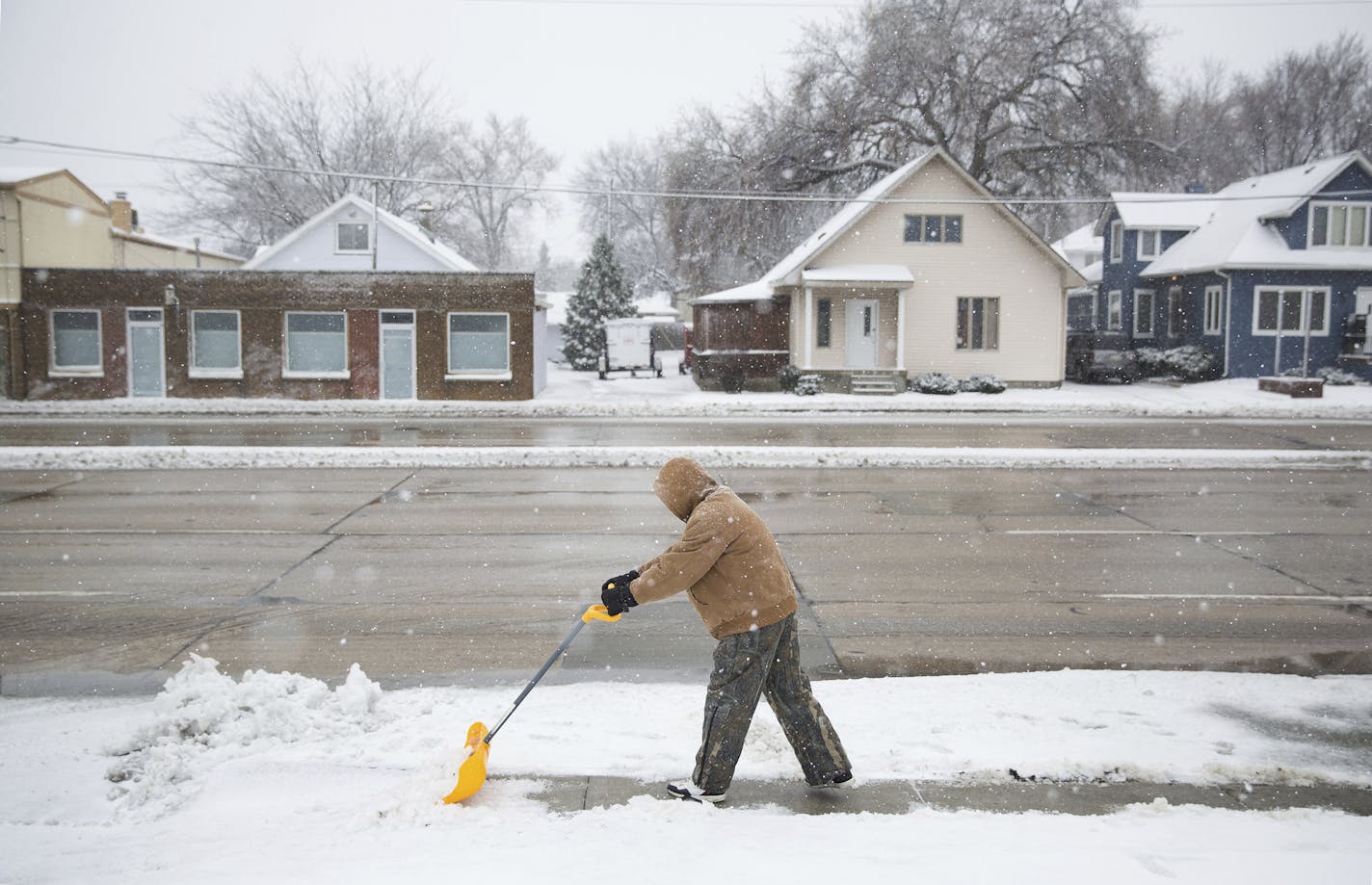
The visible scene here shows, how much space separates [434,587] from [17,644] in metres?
3.19

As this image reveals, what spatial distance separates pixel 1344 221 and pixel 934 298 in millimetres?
15030

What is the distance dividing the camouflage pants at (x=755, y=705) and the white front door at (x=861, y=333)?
3096 centimetres

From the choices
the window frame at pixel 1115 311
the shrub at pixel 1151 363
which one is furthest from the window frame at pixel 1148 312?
the shrub at pixel 1151 363

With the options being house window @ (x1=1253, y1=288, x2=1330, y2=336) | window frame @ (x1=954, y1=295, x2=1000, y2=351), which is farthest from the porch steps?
house window @ (x1=1253, y1=288, x2=1330, y2=336)

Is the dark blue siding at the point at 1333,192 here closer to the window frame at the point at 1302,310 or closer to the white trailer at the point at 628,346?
the window frame at the point at 1302,310

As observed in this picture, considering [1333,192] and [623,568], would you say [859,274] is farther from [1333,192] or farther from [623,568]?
[623,568]

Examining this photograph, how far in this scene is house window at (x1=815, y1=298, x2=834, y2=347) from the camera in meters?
35.1

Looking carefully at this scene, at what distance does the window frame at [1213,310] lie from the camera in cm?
3597

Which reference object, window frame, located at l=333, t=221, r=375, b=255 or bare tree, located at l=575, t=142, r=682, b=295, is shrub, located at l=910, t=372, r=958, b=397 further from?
bare tree, located at l=575, t=142, r=682, b=295

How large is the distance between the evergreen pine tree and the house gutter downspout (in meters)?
25.5

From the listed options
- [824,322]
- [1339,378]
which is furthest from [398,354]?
[1339,378]

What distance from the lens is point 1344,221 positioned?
117ft

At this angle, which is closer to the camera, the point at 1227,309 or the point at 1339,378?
the point at 1339,378

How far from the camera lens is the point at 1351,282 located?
3506 cm
